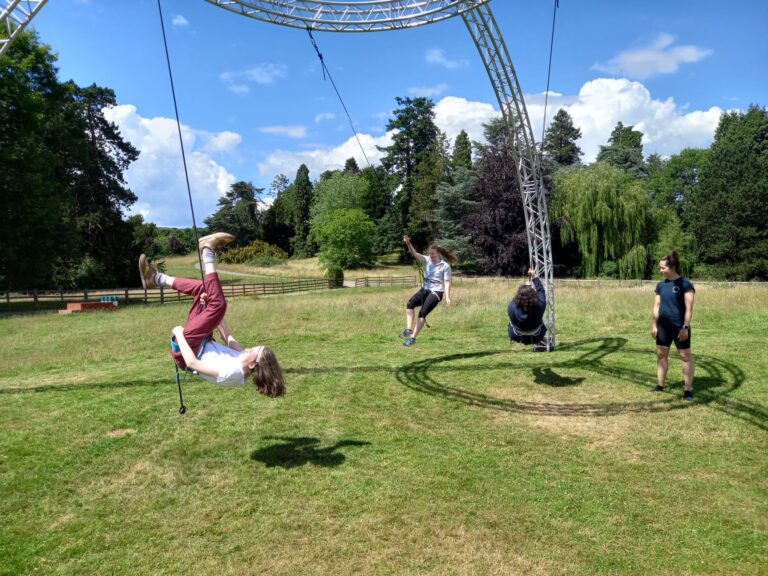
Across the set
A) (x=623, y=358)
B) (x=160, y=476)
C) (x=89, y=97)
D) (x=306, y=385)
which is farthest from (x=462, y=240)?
(x=160, y=476)

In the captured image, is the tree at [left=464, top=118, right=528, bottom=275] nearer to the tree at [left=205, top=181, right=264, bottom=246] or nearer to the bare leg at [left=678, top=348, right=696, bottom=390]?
the bare leg at [left=678, top=348, right=696, bottom=390]

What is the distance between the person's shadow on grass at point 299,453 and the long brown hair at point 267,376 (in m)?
1.20

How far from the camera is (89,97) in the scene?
44969 millimetres

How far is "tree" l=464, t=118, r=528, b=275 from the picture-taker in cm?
4075

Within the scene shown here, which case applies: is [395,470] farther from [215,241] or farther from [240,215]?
[240,215]

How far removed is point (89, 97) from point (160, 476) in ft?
164

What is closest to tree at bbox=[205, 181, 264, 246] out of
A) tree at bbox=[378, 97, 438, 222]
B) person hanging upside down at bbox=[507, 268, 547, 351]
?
tree at bbox=[378, 97, 438, 222]

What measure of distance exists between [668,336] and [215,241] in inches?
265

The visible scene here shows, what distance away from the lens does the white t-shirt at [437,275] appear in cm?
901

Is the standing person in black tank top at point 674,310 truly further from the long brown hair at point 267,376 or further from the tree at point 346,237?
the tree at point 346,237

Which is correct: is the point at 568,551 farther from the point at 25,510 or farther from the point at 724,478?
the point at 25,510

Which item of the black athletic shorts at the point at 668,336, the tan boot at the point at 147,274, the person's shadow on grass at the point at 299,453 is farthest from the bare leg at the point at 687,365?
the tan boot at the point at 147,274

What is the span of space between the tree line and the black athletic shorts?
95.7 ft

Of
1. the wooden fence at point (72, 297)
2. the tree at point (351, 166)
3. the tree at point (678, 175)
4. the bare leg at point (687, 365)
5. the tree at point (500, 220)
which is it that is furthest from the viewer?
the tree at point (351, 166)
